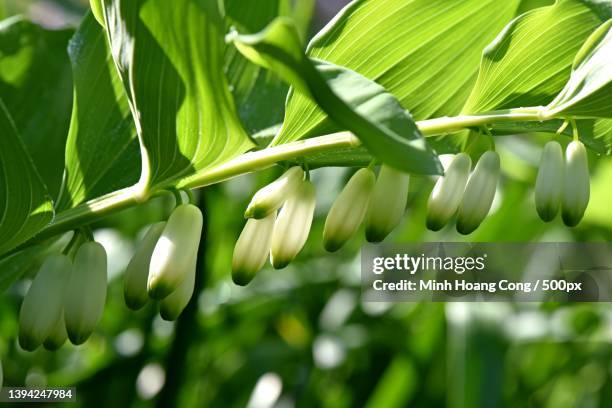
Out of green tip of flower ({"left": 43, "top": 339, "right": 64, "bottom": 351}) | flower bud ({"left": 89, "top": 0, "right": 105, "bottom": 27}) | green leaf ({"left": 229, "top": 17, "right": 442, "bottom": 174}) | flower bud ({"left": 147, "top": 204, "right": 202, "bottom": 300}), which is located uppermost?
flower bud ({"left": 89, "top": 0, "right": 105, "bottom": 27})

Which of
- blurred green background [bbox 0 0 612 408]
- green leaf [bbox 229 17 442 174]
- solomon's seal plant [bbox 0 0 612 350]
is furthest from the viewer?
blurred green background [bbox 0 0 612 408]

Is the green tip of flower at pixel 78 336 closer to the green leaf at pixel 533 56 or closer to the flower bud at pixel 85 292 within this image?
the flower bud at pixel 85 292

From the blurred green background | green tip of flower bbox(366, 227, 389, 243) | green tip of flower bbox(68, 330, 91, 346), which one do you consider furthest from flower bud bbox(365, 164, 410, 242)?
the blurred green background

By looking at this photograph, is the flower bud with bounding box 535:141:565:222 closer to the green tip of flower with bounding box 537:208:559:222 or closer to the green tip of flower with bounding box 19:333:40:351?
the green tip of flower with bounding box 537:208:559:222

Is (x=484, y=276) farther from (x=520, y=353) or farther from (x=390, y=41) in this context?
(x=390, y=41)

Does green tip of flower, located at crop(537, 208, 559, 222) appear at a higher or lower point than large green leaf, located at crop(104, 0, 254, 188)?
lower

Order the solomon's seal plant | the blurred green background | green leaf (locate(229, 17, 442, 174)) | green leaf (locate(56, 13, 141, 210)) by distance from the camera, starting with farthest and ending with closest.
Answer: the blurred green background, green leaf (locate(56, 13, 141, 210)), the solomon's seal plant, green leaf (locate(229, 17, 442, 174))
